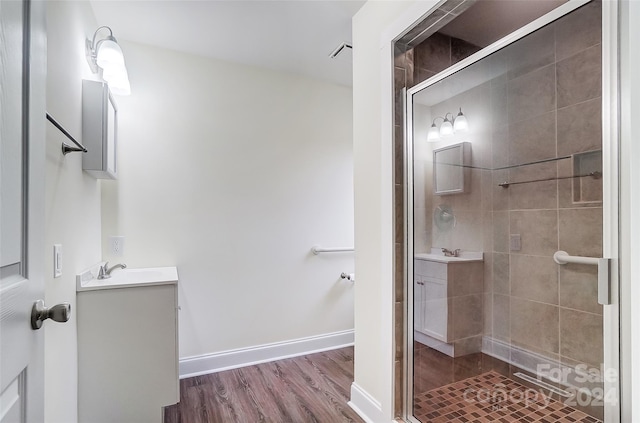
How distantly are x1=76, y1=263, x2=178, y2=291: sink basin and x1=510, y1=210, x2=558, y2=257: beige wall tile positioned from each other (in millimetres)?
2136

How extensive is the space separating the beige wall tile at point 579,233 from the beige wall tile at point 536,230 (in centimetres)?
6

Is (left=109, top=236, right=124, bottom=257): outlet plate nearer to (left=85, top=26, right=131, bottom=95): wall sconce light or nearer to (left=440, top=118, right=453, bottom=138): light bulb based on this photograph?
(left=85, top=26, right=131, bottom=95): wall sconce light

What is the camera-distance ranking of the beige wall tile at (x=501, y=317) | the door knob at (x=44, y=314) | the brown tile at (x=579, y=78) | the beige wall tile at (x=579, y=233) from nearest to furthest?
the door knob at (x=44, y=314) → the brown tile at (x=579, y=78) → the beige wall tile at (x=579, y=233) → the beige wall tile at (x=501, y=317)

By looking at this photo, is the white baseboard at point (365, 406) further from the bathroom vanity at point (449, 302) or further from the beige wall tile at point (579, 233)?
the beige wall tile at point (579, 233)

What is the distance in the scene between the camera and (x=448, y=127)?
76.9 inches

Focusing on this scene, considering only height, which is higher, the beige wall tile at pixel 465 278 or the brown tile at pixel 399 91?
the brown tile at pixel 399 91

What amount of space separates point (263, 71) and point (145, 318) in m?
2.01

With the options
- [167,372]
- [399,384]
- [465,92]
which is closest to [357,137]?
[465,92]

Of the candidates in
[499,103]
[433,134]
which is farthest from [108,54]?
[499,103]

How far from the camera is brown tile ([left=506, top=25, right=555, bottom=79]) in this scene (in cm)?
167

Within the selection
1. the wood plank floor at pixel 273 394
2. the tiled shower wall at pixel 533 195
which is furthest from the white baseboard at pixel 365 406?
the tiled shower wall at pixel 533 195

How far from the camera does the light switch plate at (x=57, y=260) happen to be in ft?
4.08

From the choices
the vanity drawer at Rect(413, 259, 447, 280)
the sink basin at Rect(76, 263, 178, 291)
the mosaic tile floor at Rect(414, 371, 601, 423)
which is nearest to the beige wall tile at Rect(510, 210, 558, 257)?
the vanity drawer at Rect(413, 259, 447, 280)

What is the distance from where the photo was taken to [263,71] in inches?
102
